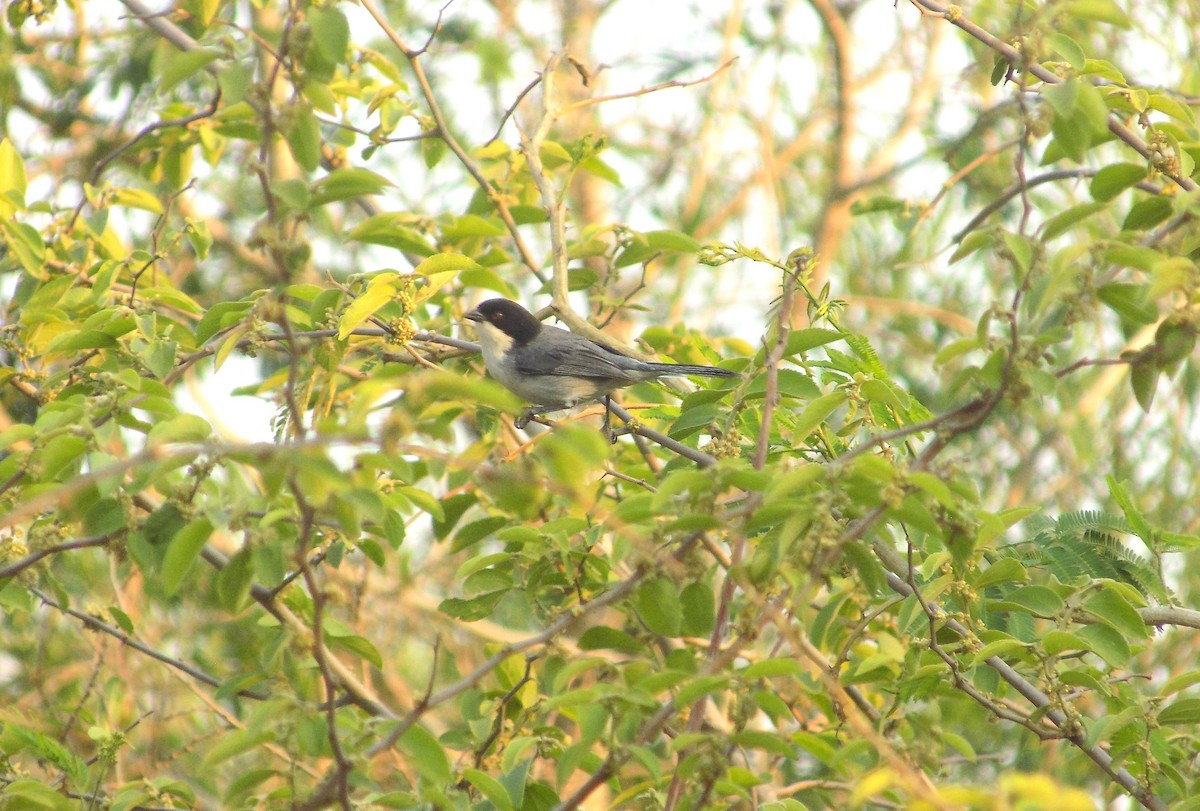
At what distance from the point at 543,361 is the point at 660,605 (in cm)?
382

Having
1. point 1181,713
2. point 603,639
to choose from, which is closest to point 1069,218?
point 1181,713

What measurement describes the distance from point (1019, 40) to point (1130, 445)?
23.6 feet

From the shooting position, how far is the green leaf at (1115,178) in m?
2.69

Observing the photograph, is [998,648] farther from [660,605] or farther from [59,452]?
[59,452]

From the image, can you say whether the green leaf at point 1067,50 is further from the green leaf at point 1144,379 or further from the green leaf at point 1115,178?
the green leaf at point 1144,379

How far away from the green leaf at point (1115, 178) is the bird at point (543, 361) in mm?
3363

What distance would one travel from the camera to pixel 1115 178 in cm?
271

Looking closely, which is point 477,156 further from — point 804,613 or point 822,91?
point 822,91

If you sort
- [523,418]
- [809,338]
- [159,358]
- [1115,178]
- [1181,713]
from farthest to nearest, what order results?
A: [523,418]
[159,358]
[809,338]
[1181,713]
[1115,178]

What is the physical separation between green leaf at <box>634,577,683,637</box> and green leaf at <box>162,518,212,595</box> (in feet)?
3.35

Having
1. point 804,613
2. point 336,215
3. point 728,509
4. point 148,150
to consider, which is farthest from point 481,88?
point 728,509

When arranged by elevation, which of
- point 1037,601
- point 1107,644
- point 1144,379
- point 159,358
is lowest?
point 1107,644

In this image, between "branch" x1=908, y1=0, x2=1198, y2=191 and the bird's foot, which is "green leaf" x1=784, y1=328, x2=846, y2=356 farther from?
the bird's foot

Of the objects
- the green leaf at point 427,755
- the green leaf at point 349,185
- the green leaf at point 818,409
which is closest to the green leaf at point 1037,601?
the green leaf at point 818,409
